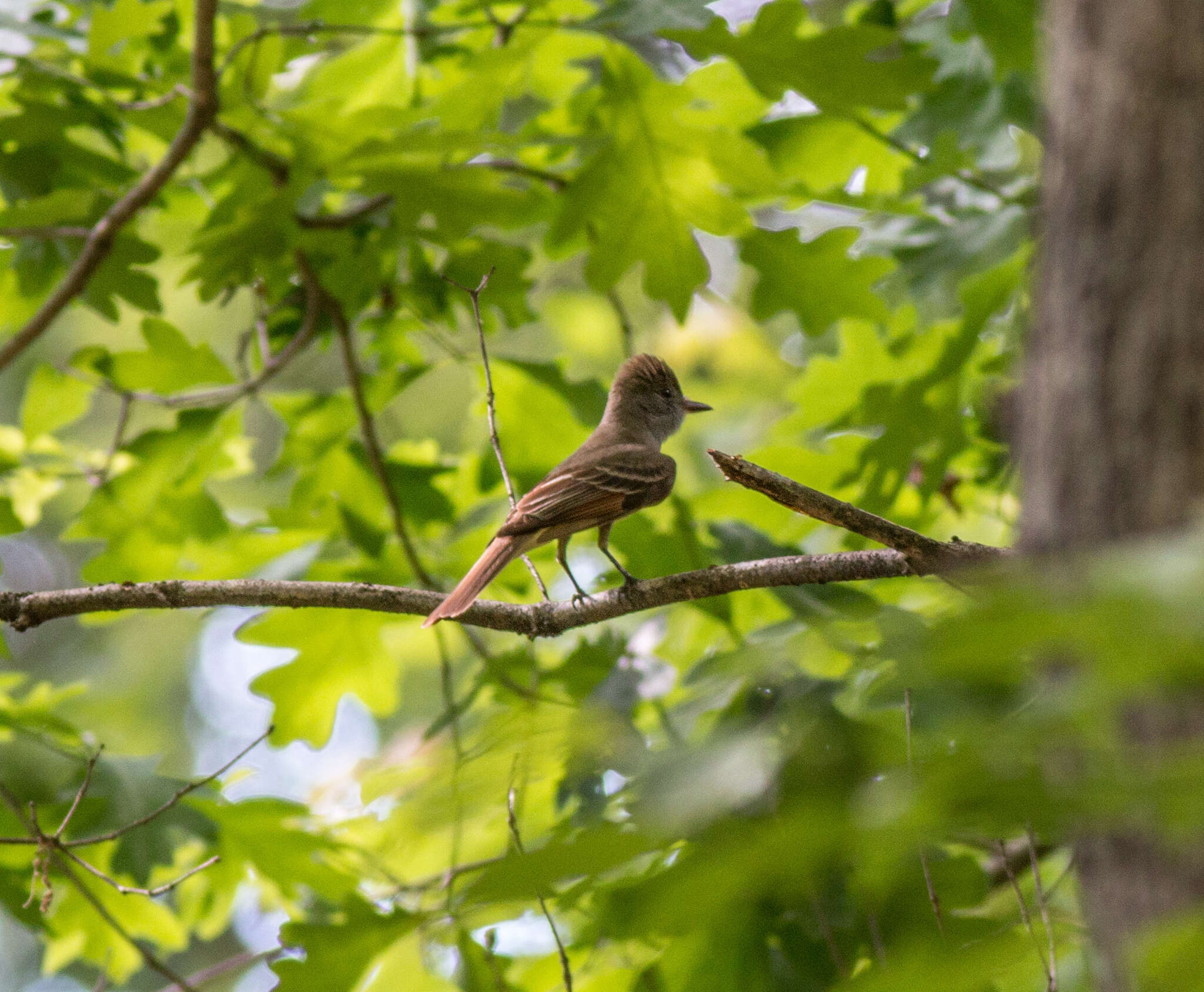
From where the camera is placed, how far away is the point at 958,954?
914 mm

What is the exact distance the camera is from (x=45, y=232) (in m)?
4.75

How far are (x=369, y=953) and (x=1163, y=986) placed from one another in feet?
7.65

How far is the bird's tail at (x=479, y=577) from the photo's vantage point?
126 inches

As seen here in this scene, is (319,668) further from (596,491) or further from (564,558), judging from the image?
(596,491)

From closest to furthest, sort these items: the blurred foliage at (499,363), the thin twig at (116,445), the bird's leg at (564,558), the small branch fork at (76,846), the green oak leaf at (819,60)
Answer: the small branch fork at (76,846) → the blurred foliage at (499,363) → the green oak leaf at (819,60) → the bird's leg at (564,558) → the thin twig at (116,445)

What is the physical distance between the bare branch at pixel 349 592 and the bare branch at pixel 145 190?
6.01ft

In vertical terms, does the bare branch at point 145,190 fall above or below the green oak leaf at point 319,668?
above

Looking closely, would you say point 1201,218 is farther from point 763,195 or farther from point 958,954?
point 763,195

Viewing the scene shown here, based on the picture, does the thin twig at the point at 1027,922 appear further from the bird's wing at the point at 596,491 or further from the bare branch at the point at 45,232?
the bare branch at the point at 45,232

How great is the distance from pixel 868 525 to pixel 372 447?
255cm

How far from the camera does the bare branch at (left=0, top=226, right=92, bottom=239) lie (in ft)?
15.2

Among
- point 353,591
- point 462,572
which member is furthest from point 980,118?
point 353,591

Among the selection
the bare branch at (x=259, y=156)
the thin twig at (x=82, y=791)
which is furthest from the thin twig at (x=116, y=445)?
the thin twig at (x=82, y=791)

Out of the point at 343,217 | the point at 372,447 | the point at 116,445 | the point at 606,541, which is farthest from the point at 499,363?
the point at 116,445
